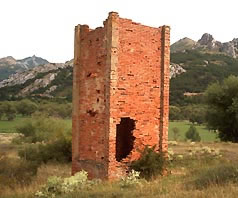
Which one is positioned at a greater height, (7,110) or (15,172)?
(7,110)

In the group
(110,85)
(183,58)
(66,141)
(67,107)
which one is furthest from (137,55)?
(183,58)

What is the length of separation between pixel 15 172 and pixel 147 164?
245 inches

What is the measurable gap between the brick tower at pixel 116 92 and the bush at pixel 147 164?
0.26 meters

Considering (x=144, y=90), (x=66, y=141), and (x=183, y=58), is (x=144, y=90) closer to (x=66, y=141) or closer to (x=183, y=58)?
(x=66, y=141)

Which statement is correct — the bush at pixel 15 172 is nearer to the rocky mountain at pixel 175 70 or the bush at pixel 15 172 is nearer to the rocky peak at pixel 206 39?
the rocky mountain at pixel 175 70

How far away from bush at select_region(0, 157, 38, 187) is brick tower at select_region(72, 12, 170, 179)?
2956 millimetres

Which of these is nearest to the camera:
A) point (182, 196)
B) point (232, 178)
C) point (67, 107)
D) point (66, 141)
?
point (182, 196)

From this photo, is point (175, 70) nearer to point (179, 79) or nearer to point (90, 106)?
point (179, 79)

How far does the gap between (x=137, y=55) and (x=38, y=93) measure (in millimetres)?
80573

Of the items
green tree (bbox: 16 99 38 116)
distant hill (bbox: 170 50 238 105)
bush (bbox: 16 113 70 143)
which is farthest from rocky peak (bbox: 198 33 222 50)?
bush (bbox: 16 113 70 143)

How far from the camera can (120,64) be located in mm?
11742

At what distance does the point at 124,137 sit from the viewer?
1364 centimetres

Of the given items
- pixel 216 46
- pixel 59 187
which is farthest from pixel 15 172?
pixel 216 46

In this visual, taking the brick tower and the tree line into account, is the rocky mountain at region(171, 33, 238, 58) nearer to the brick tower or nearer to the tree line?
the tree line
